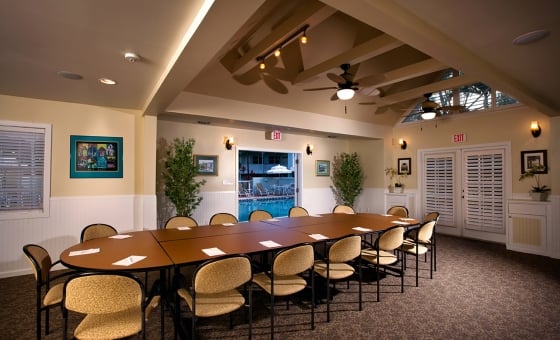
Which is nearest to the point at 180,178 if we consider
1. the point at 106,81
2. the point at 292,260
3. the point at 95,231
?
the point at 95,231

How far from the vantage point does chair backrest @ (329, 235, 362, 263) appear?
2801 mm

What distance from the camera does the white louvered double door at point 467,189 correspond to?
5.82 meters

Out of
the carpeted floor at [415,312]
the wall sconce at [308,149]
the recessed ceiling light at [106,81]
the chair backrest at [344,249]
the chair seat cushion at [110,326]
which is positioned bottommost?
the carpeted floor at [415,312]

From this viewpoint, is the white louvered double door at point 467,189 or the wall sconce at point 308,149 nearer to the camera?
the white louvered double door at point 467,189

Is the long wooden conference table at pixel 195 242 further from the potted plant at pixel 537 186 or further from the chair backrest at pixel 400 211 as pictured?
the potted plant at pixel 537 186

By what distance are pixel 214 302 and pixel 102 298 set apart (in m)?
0.81

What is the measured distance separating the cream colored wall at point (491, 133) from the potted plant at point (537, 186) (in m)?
0.11

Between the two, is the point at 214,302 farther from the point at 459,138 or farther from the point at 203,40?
the point at 459,138

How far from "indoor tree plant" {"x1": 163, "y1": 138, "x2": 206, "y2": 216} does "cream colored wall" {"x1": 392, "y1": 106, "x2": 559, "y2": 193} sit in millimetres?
5657

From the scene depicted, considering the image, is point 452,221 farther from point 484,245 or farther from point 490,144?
point 490,144

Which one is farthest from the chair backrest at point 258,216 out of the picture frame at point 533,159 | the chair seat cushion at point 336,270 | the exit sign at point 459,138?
the picture frame at point 533,159

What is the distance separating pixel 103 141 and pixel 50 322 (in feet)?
9.02

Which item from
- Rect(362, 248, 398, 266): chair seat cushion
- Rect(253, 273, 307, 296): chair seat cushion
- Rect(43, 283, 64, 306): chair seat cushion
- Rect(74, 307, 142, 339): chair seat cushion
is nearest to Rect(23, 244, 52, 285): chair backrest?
Rect(43, 283, 64, 306): chair seat cushion

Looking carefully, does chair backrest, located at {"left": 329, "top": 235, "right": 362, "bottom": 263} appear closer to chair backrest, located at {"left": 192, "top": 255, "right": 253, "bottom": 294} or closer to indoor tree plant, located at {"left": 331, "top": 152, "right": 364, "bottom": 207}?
chair backrest, located at {"left": 192, "top": 255, "right": 253, "bottom": 294}
